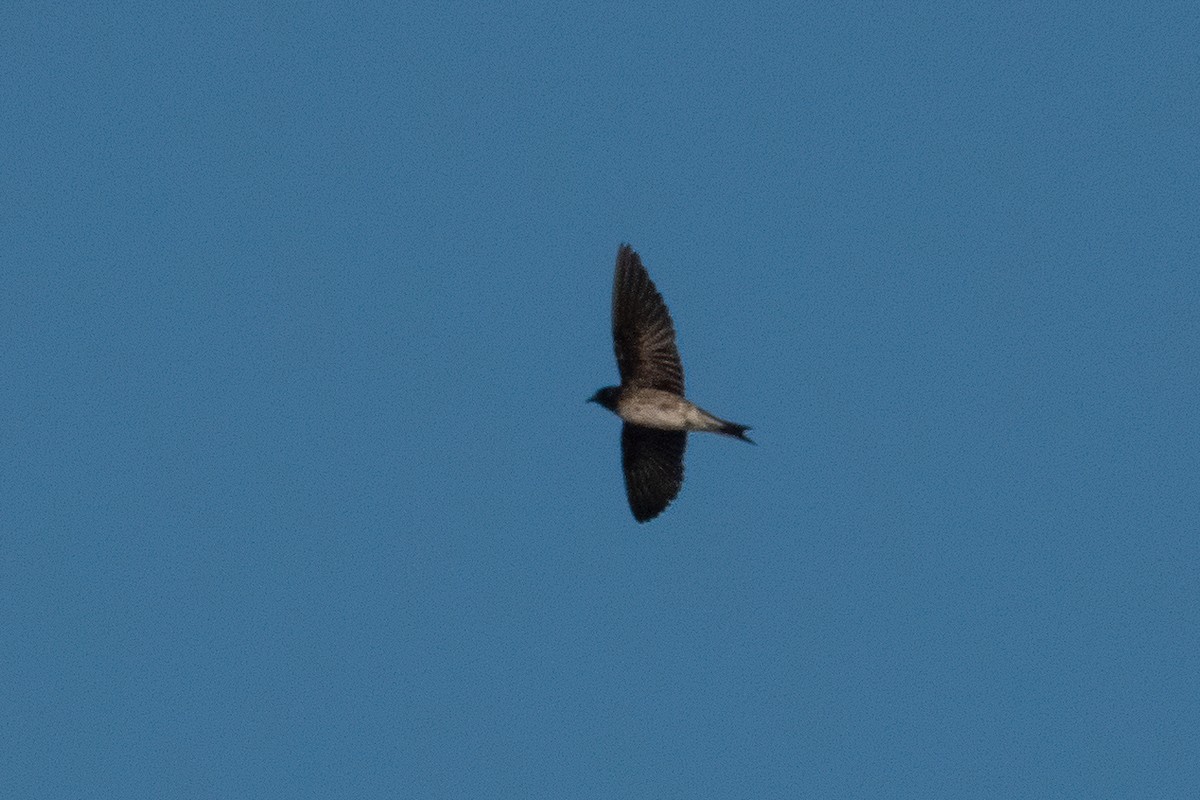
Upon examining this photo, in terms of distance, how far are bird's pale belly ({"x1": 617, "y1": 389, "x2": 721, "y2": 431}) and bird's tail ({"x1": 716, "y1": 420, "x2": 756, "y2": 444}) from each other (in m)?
0.08

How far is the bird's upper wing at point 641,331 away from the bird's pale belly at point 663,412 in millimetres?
141

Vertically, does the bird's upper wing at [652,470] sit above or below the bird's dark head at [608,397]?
below

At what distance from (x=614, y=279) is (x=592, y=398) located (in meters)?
1.56

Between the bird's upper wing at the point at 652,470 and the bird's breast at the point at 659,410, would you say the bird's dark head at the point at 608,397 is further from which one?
the bird's upper wing at the point at 652,470

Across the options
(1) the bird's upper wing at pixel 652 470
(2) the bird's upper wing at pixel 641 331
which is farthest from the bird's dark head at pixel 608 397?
(1) the bird's upper wing at pixel 652 470

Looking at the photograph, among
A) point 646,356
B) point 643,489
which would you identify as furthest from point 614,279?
point 643,489

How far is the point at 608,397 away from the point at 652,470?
1.28 metres

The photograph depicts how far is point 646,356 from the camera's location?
1037 inches

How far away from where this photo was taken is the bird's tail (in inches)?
1006

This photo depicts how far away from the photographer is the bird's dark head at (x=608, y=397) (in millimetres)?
26531

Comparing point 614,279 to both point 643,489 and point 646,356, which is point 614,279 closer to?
point 646,356

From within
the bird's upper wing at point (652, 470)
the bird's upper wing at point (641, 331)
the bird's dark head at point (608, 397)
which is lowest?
the bird's upper wing at point (652, 470)

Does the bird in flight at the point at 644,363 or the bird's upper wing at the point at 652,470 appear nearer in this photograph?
the bird in flight at the point at 644,363

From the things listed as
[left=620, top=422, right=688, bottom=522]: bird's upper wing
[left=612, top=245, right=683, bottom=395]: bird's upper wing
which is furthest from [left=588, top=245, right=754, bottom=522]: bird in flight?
[left=620, top=422, right=688, bottom=522]: bird's upper wing
